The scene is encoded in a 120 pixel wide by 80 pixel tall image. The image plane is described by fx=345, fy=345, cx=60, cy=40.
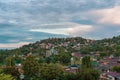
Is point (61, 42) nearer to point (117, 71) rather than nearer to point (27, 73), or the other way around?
point (117, 71)

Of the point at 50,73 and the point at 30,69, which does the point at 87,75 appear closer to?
the point at 50,73

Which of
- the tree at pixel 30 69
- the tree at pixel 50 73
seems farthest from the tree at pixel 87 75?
the tree at pixel 30 69

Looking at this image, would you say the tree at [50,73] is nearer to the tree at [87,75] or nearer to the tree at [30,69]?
the tree at [30,69]

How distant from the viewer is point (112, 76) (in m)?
38.0

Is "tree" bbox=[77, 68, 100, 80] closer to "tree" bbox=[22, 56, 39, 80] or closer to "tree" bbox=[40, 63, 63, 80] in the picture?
"tree" bbox=[40, 63, 63, 80]

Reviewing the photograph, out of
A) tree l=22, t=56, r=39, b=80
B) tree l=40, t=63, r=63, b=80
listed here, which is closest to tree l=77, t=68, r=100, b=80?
tree l=40, t=63, r=63, b=80

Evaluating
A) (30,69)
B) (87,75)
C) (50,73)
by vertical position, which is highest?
(30,69)

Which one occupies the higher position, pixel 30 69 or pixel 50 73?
pixel 30 69

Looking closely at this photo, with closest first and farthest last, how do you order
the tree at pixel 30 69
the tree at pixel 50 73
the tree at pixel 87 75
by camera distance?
the tree at pixel 50 73, the tree at pixel 87 75, the tree at pixel 30 69

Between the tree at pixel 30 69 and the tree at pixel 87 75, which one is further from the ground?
the tree at pixel 30 69

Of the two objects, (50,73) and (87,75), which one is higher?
(50,73)

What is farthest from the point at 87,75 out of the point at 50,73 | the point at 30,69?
the point at 30,69

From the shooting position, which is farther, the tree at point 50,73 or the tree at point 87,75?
the tree at point 87,75

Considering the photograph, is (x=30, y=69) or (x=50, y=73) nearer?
(x=50, y=73)
